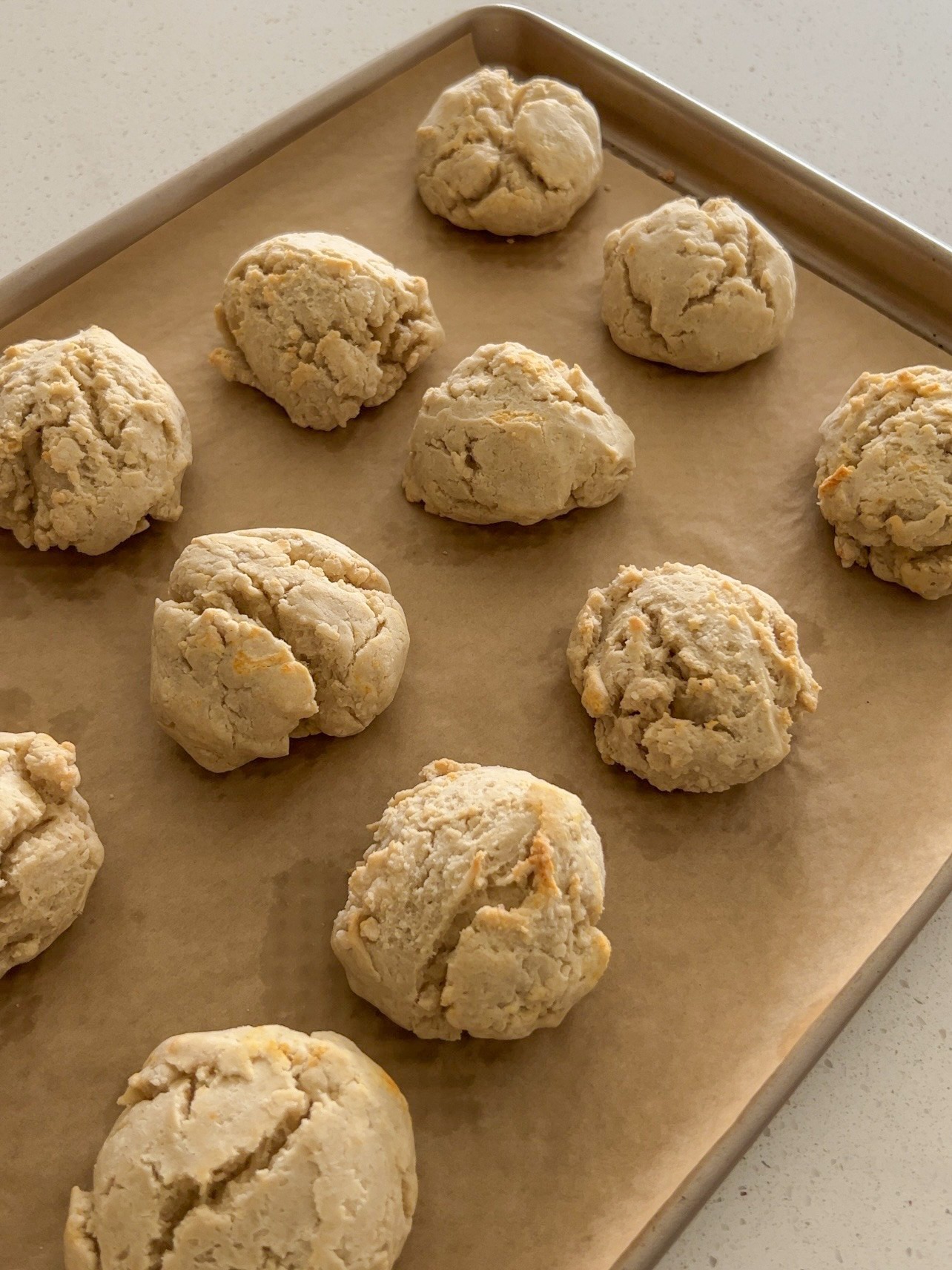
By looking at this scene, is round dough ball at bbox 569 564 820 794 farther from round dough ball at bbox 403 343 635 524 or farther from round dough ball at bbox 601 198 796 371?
round dough ball at bbox 601 198 796 371

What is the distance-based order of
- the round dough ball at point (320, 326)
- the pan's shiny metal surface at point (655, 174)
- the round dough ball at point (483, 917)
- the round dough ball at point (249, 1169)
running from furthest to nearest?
the pan's shiny metal surface at point (655, 174) → the round dough ball at point (320, 326) → the round dough ball at point (483, 917) → the round dough ball at point (249, 1169)

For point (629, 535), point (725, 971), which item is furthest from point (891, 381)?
point (725, 971)

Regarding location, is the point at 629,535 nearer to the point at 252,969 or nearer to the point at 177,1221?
the point at 252,969

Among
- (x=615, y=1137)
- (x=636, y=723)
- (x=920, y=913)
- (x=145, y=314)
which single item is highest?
(x=145, y=314)

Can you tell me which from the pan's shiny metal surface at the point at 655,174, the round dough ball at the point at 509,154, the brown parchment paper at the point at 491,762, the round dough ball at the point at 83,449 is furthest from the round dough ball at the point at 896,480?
the round dough ball at the point at 83,449

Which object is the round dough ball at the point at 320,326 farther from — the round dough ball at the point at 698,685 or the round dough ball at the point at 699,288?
the round dough ball at the point at 698,685

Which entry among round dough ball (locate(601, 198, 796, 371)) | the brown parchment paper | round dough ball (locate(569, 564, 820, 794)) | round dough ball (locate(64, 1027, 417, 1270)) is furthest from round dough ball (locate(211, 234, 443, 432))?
round dough ball (locate(64, 1027, 417, 1270))
